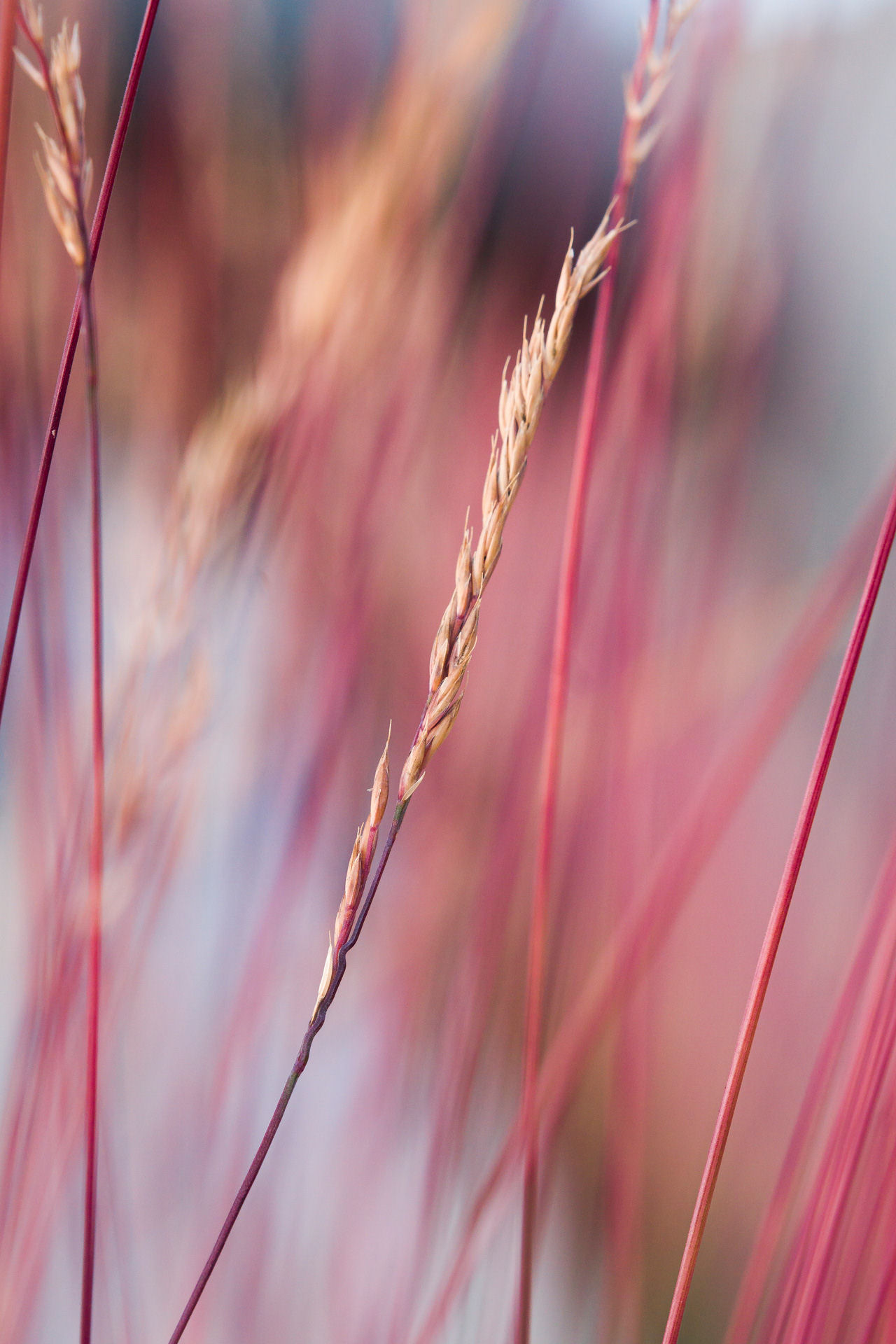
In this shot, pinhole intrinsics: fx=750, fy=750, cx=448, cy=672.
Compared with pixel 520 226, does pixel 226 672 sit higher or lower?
lower

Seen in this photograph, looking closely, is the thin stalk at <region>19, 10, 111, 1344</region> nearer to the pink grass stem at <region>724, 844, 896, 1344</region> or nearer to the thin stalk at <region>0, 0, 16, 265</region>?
the thin stalk at <region>0, 0, 16, 265</region>

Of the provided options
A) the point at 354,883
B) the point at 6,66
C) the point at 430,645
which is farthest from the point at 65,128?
the point at 430,645

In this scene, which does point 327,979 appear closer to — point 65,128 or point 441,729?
point 441,729

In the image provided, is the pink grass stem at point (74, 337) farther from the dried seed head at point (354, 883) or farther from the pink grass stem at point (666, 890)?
the pink grass stem at point (666, 890)

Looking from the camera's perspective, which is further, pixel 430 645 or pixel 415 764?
pixel 430 645

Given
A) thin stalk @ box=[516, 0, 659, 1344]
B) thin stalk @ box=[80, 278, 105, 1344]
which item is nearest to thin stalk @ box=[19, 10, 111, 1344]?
thin stalk @ box=[80, 278, 105, 1344]

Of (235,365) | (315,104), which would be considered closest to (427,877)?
(235,365)

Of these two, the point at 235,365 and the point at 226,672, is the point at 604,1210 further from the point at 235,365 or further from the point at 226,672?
the point at 235,365
